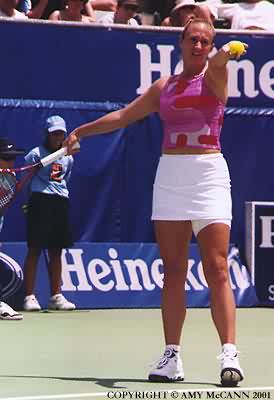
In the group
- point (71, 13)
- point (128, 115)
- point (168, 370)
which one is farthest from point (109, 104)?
point (168, 370)

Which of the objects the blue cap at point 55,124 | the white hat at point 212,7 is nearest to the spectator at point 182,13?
the white hat at point 212,7

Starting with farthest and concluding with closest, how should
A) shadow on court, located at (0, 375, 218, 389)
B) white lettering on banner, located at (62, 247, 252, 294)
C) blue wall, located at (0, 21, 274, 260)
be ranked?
white lettering on banner, located at (62, 247, 252, 294) < blue wall, located at (0, 21, 274, 260) < shadow on court, located at (0, 375, 218, 389)

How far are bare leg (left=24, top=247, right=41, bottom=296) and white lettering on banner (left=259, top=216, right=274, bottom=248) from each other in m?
2.54

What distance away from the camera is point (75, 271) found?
12586 mm

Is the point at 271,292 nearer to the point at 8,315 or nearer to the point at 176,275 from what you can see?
the point at 8,315

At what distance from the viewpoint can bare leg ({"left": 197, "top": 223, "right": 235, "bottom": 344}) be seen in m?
7.00

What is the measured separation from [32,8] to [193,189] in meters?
8.17

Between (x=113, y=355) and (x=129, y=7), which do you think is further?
(x=129, y=7)

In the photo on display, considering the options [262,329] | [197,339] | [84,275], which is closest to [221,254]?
[197,339]

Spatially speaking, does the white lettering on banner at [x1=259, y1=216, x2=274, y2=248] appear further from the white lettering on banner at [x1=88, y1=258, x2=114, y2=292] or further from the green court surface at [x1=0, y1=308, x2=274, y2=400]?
the white lettering on banner at [x1=88, y1=258, x2=114, y2=292]

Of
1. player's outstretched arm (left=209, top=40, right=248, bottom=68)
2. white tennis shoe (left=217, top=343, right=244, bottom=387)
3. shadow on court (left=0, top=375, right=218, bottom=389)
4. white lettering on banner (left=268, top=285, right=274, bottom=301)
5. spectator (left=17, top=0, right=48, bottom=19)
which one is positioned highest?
player's outstretched arm (left=209, top=40, right=248, bottom=68)

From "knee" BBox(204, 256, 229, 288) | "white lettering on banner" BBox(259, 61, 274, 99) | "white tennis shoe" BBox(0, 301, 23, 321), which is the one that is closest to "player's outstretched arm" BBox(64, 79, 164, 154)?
"knee" BBox(204, 256, 229, 288)

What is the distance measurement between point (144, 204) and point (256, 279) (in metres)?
1.45

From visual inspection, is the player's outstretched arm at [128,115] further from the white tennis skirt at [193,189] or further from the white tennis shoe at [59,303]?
the white tennis shoe at [59,303]
